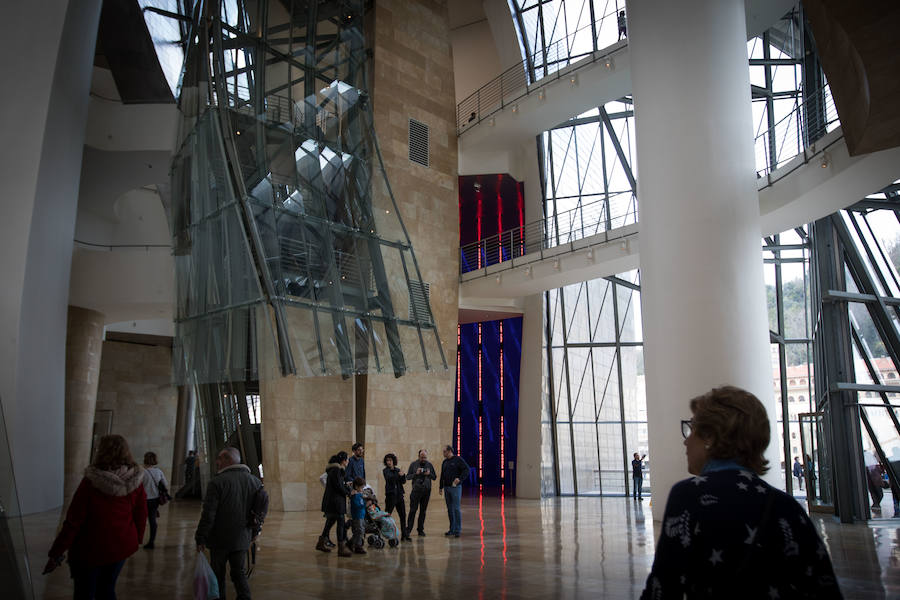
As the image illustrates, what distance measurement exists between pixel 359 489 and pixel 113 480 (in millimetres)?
4971

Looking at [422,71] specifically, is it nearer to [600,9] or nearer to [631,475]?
[600,9]

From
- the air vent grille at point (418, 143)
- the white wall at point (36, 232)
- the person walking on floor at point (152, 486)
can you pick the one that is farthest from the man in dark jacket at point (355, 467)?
the air vent grille at point (418, 143)

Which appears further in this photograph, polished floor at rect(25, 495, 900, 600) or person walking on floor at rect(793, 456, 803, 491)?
person walking on floor at rect(793, 456, 803, 491)

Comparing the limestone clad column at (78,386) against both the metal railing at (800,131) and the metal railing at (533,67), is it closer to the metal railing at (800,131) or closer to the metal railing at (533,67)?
the metal railing at (533,67)

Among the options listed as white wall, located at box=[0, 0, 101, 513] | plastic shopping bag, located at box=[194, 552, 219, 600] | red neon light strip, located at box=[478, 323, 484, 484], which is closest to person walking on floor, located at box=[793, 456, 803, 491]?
red neon light strip, located at box=[478, 323, 484, 484]

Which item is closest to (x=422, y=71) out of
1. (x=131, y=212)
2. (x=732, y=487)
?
(x=131, y=212)

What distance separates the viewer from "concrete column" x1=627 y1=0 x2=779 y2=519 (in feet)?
34.8

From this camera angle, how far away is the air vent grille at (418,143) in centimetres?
2048

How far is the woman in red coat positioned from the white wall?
9139mm

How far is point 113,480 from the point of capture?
399 cm

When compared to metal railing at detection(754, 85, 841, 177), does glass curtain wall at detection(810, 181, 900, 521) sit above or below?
below

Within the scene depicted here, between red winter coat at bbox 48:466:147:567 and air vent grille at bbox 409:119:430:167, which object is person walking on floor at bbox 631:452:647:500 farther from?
red winter coat at bbox 48:466:147:567

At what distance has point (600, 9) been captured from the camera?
22328mm

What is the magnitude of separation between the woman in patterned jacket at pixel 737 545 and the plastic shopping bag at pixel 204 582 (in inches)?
135
